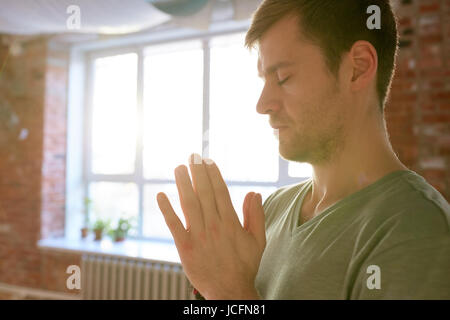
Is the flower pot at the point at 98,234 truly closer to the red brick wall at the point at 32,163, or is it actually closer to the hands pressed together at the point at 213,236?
the red brick wall at the point at 32,163

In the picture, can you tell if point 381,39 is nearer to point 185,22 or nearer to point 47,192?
point 185,22

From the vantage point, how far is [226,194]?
0.47 metres

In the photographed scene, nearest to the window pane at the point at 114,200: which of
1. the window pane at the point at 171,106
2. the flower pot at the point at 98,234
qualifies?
the flower pot at the point at 98,234

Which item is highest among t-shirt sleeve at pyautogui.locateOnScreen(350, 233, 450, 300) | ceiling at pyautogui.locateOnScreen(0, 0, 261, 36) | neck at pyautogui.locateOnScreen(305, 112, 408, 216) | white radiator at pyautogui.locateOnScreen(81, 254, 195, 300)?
ceiling at pyautogui.locateOnScreen(0, 0, 261, 36)

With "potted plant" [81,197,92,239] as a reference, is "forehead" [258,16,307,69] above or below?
above

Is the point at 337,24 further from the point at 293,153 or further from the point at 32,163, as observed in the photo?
the point at 32,163

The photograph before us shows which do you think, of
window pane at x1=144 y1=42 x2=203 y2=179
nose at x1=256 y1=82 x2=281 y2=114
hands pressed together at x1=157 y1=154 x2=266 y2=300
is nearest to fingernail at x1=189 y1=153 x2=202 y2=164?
hands pressed together at x1=157 y1=154 x2=266 y2=300

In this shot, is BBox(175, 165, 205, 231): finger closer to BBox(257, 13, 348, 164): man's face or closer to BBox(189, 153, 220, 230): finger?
BBox(189, 153, 220, 230): finger

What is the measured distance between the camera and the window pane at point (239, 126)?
244cm

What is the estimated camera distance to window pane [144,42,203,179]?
2.69 m

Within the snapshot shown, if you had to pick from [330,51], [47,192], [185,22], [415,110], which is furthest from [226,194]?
[47,192]

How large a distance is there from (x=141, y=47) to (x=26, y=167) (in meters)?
1.42

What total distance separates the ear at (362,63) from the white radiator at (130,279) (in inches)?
76.3

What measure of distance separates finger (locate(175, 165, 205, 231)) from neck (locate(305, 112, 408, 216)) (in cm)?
23
